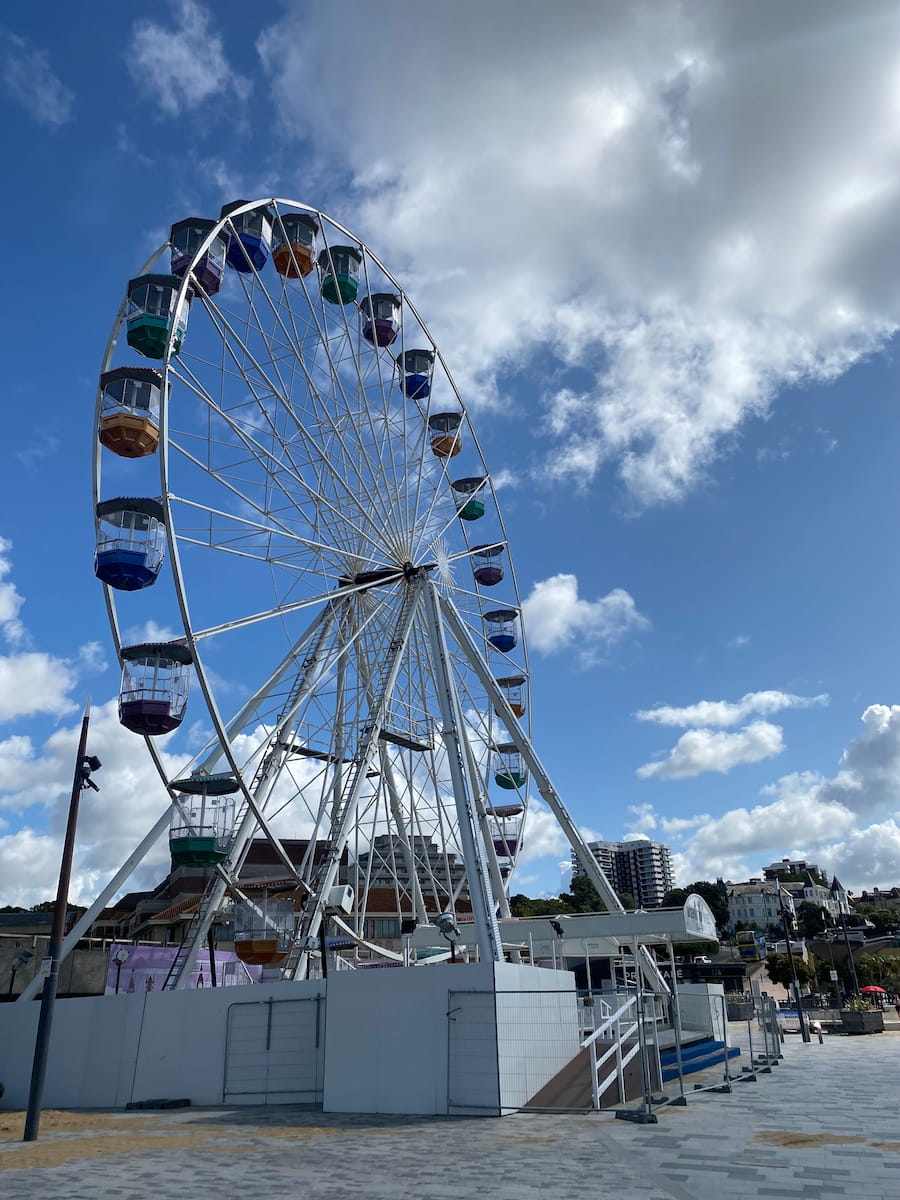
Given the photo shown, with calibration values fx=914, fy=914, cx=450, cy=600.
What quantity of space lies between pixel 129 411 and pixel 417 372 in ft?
37.6

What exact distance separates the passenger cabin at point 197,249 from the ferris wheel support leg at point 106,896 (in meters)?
12.4

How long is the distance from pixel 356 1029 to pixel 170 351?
13.6m

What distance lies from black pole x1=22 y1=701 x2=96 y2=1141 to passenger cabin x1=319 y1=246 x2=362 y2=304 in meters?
16.4

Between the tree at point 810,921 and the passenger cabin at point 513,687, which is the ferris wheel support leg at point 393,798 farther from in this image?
the tree at point 810,921

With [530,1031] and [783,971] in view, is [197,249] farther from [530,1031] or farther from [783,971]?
[783,971]

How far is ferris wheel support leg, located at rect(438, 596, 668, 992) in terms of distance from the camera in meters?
24.7

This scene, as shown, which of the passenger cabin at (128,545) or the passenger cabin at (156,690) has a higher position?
the passenger cabin at (128,545)

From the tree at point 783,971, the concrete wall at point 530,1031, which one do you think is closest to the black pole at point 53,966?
the concrete wall at point 530,1031

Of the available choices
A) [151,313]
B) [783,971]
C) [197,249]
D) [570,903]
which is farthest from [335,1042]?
[570,903]

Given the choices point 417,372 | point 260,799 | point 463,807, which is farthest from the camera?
point 417,372

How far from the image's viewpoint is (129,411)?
20375 mm

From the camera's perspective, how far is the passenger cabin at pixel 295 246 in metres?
24.5

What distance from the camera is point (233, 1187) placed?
335 inches

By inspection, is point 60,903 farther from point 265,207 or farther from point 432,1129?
point 265,207
